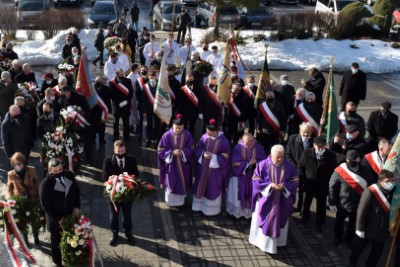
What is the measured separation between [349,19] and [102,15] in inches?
451

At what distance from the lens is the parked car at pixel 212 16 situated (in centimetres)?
2497

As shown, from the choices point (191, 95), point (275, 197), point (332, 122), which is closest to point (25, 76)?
point (191, 95)

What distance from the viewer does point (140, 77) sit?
12.4m

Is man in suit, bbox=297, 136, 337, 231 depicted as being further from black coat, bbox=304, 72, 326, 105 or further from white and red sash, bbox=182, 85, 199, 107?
black coat, bbox=304, 72, 326, 105

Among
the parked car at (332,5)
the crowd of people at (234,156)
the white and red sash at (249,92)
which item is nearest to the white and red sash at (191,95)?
the crowd of people at (234,156)

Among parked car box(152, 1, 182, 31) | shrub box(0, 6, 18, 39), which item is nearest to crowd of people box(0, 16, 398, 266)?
shrub box(0, 6, 18, 39)

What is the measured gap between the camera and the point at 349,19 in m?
23.0

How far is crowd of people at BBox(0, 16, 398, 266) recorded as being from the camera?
7594mm

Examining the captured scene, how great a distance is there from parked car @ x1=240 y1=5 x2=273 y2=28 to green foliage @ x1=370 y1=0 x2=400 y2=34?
16.6 ft

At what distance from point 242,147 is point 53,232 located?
346 cm

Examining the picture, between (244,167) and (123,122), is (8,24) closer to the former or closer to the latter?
(123,122)

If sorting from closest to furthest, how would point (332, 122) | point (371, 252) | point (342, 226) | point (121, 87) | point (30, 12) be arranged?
point (371, 252) < point (342, 226) < point (332, 122) < point (121, 87) < point (30, 12)

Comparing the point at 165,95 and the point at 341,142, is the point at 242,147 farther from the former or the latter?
the point at 165,95

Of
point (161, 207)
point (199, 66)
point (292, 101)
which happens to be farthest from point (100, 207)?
point (199, 66)
